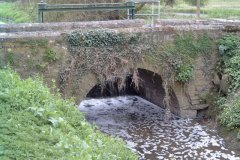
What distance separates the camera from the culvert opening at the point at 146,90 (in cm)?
1598

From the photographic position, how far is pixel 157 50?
48.5 feet

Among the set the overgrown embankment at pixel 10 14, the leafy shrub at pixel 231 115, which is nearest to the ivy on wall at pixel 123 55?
the leafy shrub at pixel 231 115

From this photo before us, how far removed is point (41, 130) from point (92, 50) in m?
6.37

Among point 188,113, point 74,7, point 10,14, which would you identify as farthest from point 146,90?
point 10,14

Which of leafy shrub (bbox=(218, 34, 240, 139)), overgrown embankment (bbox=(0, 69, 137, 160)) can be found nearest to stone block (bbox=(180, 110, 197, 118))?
leafy shrub (bbox=(218, 34, 240, 139))

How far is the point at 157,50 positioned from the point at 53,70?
3696 millimetres

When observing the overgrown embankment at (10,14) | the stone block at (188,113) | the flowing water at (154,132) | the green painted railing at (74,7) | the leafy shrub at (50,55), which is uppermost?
the green painted railing at (74,7)

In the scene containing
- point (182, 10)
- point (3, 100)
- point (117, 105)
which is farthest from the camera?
point (182, 10)

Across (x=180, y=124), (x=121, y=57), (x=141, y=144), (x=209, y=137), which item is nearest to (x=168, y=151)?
(x=141, y=144)

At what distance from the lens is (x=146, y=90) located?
60.3 feet

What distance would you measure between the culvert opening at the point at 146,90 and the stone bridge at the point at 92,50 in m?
0.04

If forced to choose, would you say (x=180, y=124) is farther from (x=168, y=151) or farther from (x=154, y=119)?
(x=168, y=151)

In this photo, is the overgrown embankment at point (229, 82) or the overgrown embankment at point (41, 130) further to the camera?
the overgrown embankment at point (229, 82)

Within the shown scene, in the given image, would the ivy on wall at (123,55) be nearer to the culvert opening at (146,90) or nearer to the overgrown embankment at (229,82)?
Answer: the overgrown embankment at (229,82)
